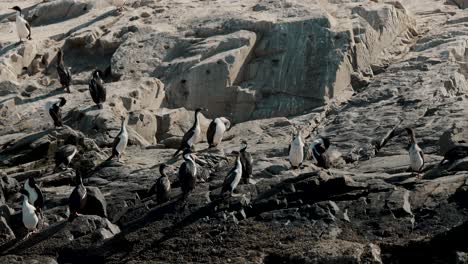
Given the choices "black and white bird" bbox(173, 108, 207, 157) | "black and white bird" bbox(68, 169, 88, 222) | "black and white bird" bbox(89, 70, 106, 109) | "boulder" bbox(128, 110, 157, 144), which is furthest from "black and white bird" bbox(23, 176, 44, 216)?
"black and white bird" bbox(89, 70, 106, 109)

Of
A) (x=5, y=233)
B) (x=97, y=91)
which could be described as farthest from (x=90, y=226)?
(x=97, y=91)

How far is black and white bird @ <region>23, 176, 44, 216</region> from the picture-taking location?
25.9 metres

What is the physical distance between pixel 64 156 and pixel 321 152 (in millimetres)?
6252

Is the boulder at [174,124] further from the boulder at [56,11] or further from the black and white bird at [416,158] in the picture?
the boulder at [56,11]

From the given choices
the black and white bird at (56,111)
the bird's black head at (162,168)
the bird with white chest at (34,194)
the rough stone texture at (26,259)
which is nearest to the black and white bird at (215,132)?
the bird's black head at (162,168)

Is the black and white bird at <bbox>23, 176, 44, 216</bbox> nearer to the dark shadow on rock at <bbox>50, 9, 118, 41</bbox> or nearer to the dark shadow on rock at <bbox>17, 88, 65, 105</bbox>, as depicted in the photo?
the dark shadow on rock at <bbox>17, 88, 65, 105</bbox>

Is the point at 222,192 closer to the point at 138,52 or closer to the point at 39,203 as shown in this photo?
the point at 39,203

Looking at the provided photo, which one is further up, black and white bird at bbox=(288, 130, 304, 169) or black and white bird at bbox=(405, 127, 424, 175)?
black and white bird at bbox=(405, 127, 424, 175)

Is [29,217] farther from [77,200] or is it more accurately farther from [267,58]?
[267,58]

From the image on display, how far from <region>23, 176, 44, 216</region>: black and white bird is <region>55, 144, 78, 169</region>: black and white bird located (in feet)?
6.80

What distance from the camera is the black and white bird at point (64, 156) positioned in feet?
93.4

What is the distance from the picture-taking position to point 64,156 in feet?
93.4

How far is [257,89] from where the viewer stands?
111ft

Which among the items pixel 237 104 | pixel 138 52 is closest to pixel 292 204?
pixel 237 104
